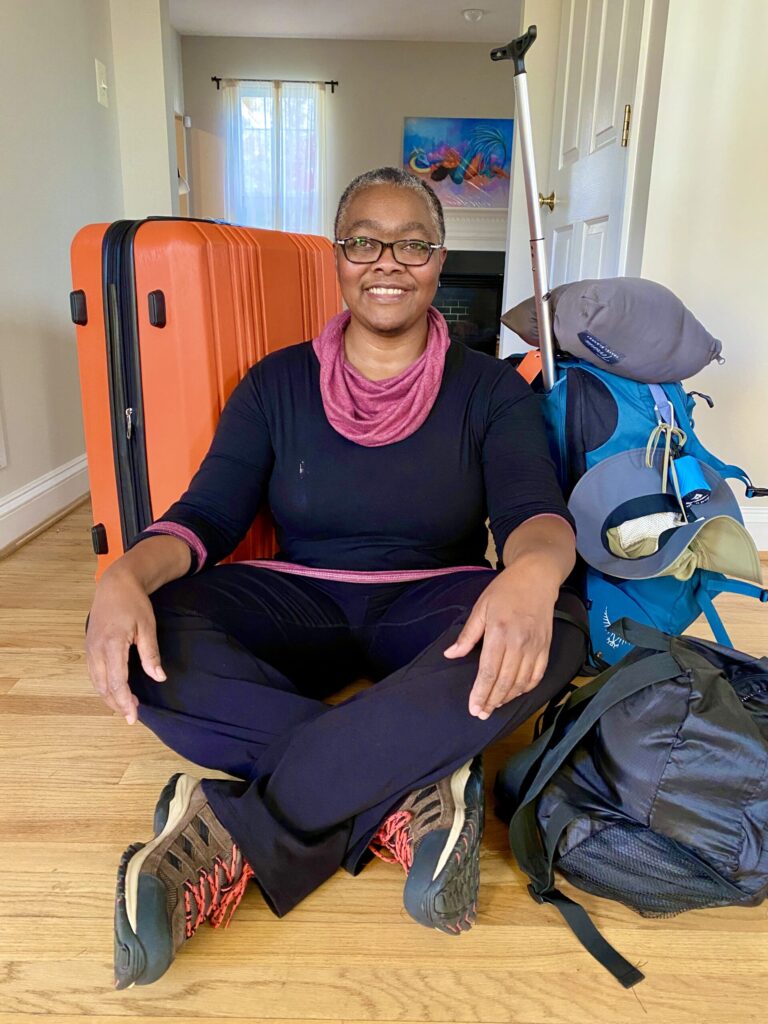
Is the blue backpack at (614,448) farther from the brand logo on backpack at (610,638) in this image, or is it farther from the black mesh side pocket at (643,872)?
the black mesh side pocket at (643,872)

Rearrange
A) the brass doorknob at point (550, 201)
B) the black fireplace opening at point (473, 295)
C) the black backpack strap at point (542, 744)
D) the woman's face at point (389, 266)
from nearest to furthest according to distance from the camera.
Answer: the black backpack strap at point (542, 744) → the woman's face at point (389, 266) → the brass doorknob at point (550, 201) → the black fireplace opening at point (473, 295)

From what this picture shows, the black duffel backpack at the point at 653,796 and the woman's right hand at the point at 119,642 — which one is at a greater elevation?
the woman's right hand at the point at 119,642

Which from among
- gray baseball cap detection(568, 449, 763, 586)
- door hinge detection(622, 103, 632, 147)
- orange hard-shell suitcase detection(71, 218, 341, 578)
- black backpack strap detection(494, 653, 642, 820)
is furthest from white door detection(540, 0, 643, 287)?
black backpack strap detection(494, 653, 642, 820)

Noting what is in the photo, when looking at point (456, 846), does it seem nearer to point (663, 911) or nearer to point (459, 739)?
point (459, 739)

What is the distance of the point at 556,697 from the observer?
1.03 meters

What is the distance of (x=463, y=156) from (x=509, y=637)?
19.6 ft

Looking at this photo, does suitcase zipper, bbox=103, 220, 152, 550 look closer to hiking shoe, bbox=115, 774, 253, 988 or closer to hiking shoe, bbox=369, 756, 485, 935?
hiking shoe, bbox=115, 774, 253, 988

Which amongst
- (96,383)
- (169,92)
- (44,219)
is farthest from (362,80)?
(96,383)

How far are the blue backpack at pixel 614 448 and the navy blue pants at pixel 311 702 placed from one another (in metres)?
0.28

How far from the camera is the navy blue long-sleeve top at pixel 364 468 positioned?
3.86ft

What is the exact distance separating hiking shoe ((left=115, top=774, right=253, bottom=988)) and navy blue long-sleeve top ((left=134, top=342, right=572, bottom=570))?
1.25ft

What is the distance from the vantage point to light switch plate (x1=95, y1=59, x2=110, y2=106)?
8.84ft

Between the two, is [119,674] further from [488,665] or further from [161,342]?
[161,342]

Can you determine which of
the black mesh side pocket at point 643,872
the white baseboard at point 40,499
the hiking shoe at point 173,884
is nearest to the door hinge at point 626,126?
the black mesh side pocket at point 643,872
